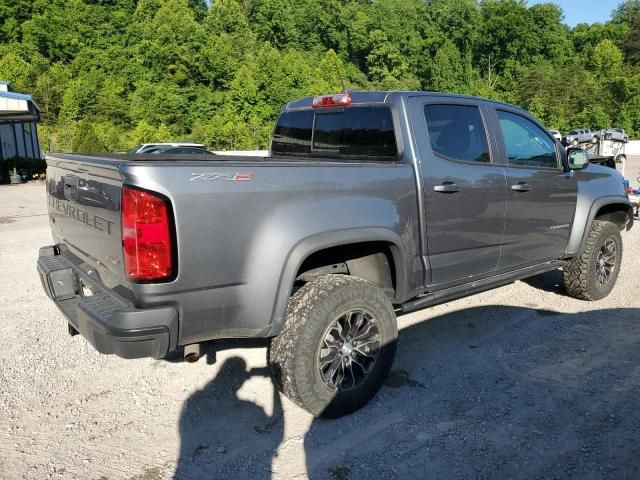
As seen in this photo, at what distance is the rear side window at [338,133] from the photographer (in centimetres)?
374

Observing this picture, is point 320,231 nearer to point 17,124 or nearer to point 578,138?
point 17,124

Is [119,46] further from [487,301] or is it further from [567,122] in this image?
[487,301]

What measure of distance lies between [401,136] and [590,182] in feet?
8.40

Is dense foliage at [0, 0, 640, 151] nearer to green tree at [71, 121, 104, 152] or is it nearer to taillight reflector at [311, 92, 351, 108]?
green tree at [71, 121, 104, 152]

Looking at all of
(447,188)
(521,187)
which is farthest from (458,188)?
(521,187)

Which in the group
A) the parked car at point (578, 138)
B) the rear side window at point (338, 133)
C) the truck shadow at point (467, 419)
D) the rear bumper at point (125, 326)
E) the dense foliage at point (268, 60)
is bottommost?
the truck shadow at point (467, 419)

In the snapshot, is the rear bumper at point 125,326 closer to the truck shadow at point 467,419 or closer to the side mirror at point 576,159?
the truck shadow at point 467,419

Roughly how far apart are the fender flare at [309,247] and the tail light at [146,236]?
2.03 feet

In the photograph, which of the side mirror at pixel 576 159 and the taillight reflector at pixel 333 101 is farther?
the side mirror at pixel 576 159

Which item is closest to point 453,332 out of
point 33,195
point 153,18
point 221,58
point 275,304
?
point 275,304

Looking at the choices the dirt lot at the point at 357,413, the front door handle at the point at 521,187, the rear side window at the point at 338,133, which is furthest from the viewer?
the front door handle at the point at 521,187

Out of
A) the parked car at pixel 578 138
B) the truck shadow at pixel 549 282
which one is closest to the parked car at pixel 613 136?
the parked car at pixel 578 138

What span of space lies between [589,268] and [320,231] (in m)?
3.46

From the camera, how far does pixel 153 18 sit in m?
73.4
